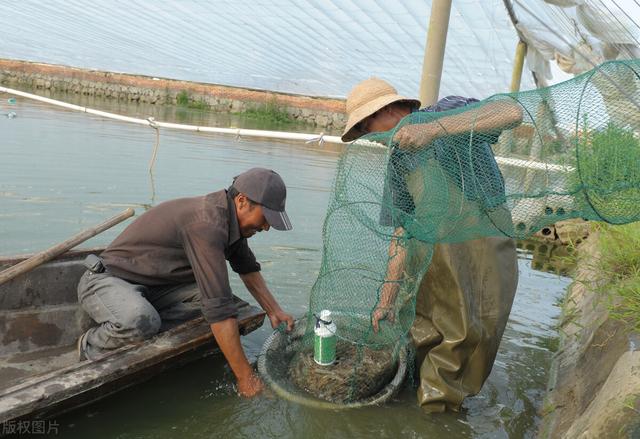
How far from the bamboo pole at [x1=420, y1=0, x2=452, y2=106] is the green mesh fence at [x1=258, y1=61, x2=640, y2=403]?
2.15 m

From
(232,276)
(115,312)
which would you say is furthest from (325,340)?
(232,276)

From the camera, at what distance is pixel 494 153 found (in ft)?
10.8

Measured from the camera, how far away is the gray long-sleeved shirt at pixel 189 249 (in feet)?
10.6

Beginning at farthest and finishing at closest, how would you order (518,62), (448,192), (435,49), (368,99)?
1. (518,62)
2. (435,49)
3. (368,99)
4. (448,192)

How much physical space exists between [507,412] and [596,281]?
63.0 inches

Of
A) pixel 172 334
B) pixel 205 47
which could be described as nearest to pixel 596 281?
pixel 172 334

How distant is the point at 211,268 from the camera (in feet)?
10.6

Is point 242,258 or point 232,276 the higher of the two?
point 242,258

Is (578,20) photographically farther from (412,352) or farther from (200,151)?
(200,151)

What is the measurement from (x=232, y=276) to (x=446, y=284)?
279 cm

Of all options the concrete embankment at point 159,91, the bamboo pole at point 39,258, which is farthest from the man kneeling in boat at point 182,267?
the concrete embankment at point 159,91

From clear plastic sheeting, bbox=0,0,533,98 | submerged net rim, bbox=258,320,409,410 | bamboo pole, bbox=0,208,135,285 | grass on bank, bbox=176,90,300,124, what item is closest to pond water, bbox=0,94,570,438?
submerged net rim, bbox=258,320,409,410

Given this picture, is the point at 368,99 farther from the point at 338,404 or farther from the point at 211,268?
the point at 338,404

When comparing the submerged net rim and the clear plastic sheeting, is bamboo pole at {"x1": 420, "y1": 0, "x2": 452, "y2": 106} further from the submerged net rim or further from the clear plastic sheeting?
the clear plastic sheeting
